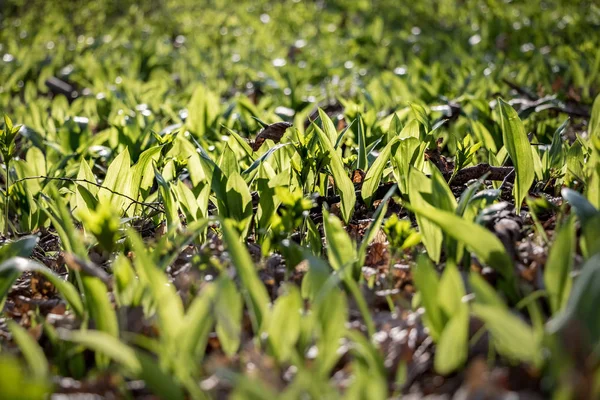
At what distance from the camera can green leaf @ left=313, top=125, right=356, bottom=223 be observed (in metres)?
1.92

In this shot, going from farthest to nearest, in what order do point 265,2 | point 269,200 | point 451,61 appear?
point 265,2 < point 451,61 < point 269,200

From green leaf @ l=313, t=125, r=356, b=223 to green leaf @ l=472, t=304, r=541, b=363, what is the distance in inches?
38.2

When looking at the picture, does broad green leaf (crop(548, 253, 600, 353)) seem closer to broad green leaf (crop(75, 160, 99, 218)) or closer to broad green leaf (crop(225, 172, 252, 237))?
broad green leaf (crop(225, 172, 252, 237))

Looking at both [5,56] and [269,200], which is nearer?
[269,200]

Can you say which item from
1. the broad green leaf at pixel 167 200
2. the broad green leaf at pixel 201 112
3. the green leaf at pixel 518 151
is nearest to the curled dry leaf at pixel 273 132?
the broad green leaf at pixel 201 112

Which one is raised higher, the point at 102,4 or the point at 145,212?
the point at 145,212

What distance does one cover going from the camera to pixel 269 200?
6.25ft

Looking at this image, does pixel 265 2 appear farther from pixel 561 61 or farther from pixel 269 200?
pixel 269 200

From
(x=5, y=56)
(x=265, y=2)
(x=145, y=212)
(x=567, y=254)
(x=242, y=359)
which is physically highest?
(x=567, y=254)

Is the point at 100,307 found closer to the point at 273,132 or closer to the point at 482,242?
the point at 482,242

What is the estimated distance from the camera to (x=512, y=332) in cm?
98

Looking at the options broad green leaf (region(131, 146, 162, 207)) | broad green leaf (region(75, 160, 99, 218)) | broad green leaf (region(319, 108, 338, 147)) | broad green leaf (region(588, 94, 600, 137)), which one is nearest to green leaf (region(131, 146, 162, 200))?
broad green leaf (region(131, 146, 162, 207))

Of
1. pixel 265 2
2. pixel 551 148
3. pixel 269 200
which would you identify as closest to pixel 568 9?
pixel 265 2

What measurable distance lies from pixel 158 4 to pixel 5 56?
12.1 feet
